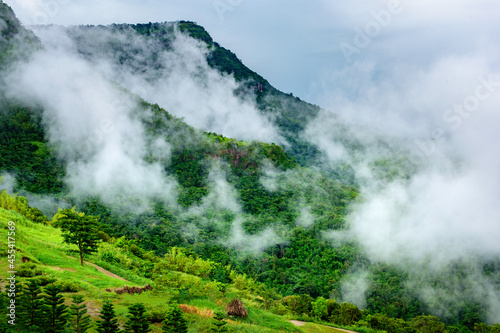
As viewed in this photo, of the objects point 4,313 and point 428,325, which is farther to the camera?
point 428,325

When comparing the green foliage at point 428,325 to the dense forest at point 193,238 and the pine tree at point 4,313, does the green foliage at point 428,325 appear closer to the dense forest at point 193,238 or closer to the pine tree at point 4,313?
the dense forest at point 193,238

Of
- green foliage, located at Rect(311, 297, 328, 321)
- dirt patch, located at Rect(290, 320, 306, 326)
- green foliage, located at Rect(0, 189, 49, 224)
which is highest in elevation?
green foliage, located at Rect(0, 189, 49, 224)

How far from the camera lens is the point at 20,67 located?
80.4 m

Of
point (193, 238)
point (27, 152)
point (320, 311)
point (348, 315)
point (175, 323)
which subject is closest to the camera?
point (175, 323)

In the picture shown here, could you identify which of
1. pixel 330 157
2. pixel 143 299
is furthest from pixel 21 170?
pixel 330 157

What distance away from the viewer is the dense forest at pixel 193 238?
1884 centimetres

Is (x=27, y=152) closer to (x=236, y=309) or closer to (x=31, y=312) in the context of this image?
(x=236, y=309)

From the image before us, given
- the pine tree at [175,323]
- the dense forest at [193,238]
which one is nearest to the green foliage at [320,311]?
the dense forest at [193,238]

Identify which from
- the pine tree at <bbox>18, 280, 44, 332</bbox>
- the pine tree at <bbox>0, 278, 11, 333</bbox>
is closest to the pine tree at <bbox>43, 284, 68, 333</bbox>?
the pine tree at <bbox>18, 280, 44, 332</bbox>

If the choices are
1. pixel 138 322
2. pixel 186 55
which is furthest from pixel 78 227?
pixel 186 55

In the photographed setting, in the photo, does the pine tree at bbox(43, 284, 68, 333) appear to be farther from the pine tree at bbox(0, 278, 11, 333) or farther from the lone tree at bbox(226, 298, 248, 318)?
the lone tree at bbox(226, 298, 248, 318)

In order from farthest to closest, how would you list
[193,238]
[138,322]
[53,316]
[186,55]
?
[186,55]
[193,238]
[138,322]
[53,316]

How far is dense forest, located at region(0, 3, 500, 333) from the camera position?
18.8 m

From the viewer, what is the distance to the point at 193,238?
6619cm
